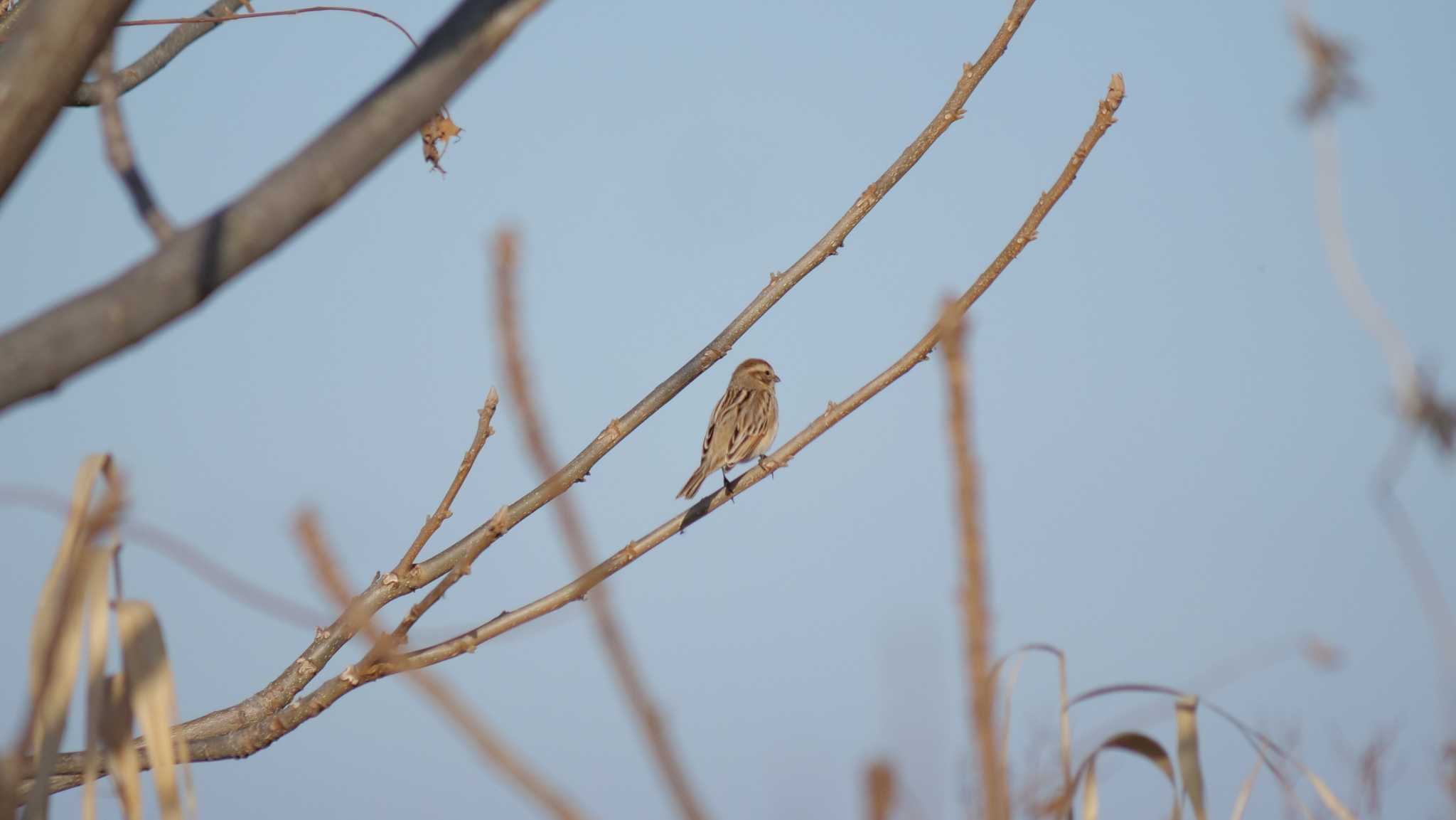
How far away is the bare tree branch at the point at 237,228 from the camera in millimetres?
1492

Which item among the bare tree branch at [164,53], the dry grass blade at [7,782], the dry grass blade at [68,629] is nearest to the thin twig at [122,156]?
the dry grass blade at [68,629]

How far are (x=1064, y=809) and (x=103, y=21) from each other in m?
1.58

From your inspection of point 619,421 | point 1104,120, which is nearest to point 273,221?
point 619,421

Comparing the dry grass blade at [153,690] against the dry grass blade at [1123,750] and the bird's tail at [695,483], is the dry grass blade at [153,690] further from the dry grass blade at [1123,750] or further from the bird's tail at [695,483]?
the bird's tail at [695,483]

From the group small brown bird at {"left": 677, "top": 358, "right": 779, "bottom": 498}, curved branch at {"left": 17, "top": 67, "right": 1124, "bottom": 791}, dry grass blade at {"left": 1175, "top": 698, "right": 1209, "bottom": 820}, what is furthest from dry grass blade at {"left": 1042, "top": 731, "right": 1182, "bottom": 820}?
small brown bird at {"left": 677, "top": 358, "right": 779, "bottom": 498}

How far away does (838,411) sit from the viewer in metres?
3.54

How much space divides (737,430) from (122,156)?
6650mm

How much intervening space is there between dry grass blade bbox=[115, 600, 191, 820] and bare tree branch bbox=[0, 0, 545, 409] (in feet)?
1.68

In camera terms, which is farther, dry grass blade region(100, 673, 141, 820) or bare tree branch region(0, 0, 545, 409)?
dry grass blade region(100, 673, 141, 820)

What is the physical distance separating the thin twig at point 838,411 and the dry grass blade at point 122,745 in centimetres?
91

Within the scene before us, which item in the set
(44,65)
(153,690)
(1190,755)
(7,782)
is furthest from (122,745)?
(1190,755)

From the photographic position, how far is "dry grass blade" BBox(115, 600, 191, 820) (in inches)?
70.9

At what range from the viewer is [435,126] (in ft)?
13.8

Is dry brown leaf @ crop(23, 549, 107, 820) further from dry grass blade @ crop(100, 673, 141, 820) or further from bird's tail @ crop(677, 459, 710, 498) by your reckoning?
bird's tail @ crop(677, 459, 710, 498)
